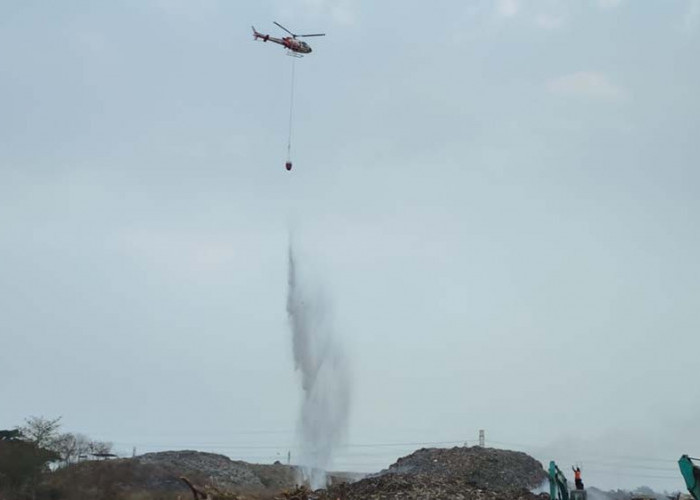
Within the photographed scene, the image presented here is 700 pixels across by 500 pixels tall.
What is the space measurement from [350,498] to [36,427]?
1844 inches

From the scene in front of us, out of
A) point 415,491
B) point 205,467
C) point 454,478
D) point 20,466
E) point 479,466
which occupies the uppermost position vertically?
point 205,467

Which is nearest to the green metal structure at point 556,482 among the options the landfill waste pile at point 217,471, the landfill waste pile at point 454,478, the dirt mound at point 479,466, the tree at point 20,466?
the landfill waste pile at point 454,478

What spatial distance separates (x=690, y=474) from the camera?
935 inches

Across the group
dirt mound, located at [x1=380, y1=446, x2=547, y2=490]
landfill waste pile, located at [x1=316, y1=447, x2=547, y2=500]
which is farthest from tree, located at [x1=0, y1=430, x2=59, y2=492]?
dirt mound, located at [x1=380, y1=446, x2=547, y2=490]

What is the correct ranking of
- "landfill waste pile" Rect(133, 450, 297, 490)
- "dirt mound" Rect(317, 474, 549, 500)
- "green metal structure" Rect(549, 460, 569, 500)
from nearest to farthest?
1. "green metal structure" Rect(549, 460, 569, 500)
2. "dirt mound" Rect(317, 474, 549, 500)
3. "landfill waste pile" Rect(133, 450, 297, 490)

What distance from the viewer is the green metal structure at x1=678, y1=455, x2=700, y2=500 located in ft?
77.4

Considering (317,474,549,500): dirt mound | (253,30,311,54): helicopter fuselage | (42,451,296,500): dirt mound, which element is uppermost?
(253,30,311,54): helicopter fuselage

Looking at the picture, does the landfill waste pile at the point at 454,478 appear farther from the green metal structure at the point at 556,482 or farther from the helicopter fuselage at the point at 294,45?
the helicopter fuselage at the point at 294,45

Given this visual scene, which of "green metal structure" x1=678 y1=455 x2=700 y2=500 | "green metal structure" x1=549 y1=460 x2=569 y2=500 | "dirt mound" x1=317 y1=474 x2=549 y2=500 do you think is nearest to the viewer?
"green metal structure" x1=678 y1=455 x2=700 y2=500

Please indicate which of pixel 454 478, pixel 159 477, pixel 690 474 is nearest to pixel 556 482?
pixel 690 474

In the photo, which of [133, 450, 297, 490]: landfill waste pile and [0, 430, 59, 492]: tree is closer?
[0, 430, 59, 492]: tree

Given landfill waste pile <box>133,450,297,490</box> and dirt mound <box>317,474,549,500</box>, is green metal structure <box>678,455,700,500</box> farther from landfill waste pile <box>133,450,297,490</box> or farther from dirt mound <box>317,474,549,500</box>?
landfill waste pile <box>133,450,297,490</box>

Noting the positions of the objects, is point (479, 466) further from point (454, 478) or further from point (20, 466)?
point (20, 466)

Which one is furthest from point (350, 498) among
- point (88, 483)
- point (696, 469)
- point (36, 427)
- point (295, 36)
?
point (36, 427)
